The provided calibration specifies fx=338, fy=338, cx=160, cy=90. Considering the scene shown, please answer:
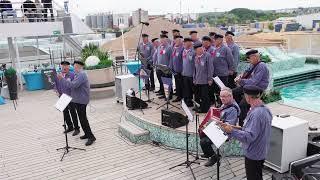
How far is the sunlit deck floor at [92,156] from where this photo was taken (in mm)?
5984

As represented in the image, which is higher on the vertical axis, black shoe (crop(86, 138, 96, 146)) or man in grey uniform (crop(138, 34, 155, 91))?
man in grey uniform (crop(138, 34, 155, 91))

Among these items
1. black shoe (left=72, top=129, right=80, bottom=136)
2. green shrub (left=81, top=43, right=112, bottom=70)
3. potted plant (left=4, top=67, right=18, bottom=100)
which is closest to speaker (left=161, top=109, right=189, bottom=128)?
black shoe (left=72, top=129, right=80, bottom=136)

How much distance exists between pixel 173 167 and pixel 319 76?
405 inches

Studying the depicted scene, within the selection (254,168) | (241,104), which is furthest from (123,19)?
(254,168)

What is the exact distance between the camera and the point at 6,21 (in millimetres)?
14891

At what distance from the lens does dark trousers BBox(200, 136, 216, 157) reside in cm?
571

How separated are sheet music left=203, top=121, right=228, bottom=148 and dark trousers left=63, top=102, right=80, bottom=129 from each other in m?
4.13

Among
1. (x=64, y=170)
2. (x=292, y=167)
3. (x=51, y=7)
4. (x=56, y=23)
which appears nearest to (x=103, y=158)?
(x=64, y=170)

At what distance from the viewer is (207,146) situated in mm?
5754

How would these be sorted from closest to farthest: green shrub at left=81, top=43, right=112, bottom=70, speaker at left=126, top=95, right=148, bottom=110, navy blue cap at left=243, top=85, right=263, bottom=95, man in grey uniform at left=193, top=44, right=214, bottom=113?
1. navy blue cap at left=243, top=85, right=263, bottom=95
2. man in grey uniform at left=193, top=44, right=214, bottom=113
3. speaker at left=126, top=95, right=148, bottom=110
4. green shrub at left=81, top=43, right=112, bottom=70

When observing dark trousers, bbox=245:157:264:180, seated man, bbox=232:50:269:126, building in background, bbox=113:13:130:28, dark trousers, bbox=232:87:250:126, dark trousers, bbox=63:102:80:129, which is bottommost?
dark trousers, bbox=63:102:80:129

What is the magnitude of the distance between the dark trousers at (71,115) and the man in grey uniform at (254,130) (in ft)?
14.8

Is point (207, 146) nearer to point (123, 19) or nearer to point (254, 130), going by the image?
point (254, 130)

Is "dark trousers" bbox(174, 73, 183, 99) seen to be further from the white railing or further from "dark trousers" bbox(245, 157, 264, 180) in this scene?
the white railing
